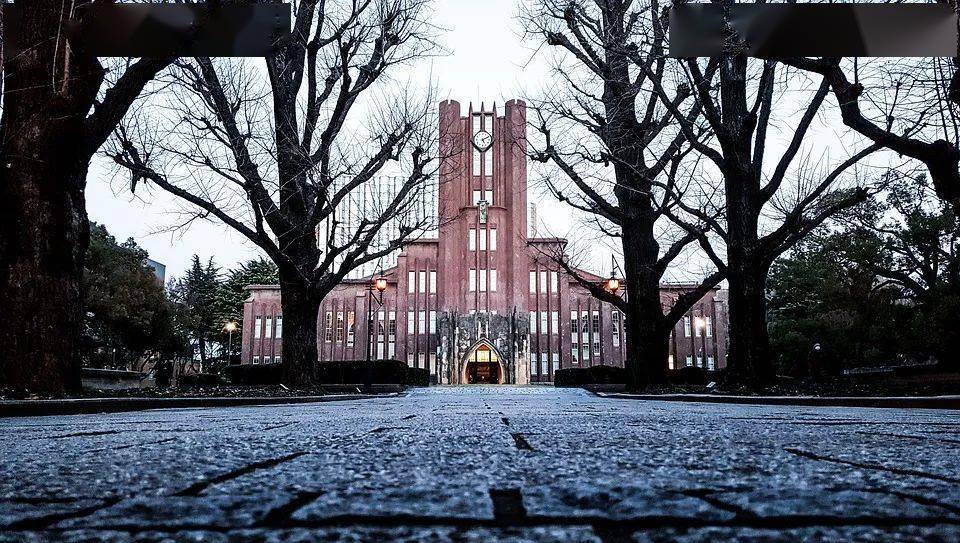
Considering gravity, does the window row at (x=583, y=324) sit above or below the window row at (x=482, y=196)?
below

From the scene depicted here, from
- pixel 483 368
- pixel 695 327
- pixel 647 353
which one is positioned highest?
pixel 695 327

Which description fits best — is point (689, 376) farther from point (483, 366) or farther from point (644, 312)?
point (483, 366)

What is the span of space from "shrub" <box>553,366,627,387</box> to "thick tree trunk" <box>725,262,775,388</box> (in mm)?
16148

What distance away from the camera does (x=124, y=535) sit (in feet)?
2.34

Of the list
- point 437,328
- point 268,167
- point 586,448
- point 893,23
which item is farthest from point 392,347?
point 586,448

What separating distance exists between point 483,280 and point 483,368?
784 centimetres

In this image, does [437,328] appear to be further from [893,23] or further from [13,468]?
[13,468]

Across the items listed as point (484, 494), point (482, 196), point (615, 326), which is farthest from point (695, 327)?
point (484, 494)

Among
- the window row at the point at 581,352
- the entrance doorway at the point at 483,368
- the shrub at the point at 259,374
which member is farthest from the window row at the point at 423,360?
the shrub at the point at 259,374

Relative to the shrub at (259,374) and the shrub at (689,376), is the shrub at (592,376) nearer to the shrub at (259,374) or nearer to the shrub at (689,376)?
the shrub at (689,376)

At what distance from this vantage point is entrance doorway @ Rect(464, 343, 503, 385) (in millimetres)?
52672

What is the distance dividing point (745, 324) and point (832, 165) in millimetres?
3958

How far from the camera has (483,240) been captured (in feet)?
173

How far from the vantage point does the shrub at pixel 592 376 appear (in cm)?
3064
